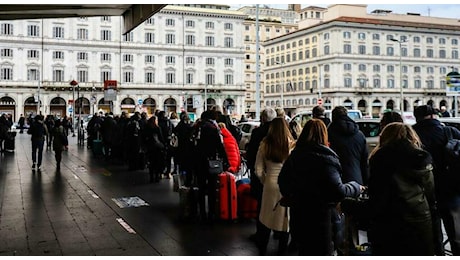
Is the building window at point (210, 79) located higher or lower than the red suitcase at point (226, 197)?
higher

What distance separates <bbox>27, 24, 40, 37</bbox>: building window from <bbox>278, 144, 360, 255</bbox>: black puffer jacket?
260ft

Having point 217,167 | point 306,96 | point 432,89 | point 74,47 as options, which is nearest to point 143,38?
point 74,47

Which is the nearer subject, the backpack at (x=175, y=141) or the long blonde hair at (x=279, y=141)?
the long blonde hair at (x=279, y=141)

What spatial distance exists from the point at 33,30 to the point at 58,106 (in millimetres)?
12528

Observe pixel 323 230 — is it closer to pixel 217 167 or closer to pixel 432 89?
pixel 217 167

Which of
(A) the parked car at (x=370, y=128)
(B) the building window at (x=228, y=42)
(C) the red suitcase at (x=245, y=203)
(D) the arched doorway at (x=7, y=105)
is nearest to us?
(C) the red suitcase at (x=245, y=203)

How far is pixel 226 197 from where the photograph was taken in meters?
7.85

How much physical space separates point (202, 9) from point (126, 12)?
7180 cm

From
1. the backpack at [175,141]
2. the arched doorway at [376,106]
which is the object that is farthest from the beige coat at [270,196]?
the arched doorway at [376,106]

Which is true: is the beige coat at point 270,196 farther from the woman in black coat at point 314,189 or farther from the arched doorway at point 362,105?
the arched doorway at point 362,105

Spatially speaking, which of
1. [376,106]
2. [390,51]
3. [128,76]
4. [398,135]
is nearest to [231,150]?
[398,135]

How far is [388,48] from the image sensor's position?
96562 millimetres

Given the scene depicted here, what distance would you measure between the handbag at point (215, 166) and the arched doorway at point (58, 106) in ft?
245

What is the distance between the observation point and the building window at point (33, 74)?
75.6m
